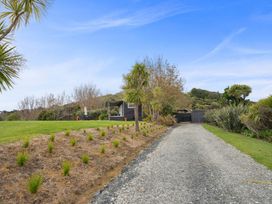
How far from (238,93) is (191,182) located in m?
34.0

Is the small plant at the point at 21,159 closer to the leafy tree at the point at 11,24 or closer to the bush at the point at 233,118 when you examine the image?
the leafy tree at the point at 11,24

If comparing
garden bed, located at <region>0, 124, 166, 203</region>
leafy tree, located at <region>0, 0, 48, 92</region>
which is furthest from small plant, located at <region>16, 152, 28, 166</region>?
leafy tree, located at <region>0, 0, 48, 92</region>

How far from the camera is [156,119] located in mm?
24281

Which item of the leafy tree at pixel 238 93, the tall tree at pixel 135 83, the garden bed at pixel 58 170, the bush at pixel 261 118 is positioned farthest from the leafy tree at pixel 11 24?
the leafy tree at pixel 238 93

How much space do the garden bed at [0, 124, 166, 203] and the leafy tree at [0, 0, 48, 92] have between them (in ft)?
6.28

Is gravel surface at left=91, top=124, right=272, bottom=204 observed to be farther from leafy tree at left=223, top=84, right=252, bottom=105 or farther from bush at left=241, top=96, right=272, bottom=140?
leafy tree at left=223, top=84, right=252, bottom=105

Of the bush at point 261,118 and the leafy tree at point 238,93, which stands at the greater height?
the leafy tree at point 238,93

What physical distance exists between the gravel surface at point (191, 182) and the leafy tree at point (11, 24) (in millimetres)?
3363

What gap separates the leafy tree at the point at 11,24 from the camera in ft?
15.3

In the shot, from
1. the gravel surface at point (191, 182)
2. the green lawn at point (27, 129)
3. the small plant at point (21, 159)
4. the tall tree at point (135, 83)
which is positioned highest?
the tall tree at point (135, 83)

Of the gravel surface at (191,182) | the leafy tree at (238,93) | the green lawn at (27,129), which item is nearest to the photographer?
the gravel surface at (191,182)

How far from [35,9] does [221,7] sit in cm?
1146

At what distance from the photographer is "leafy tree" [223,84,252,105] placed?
34656mm

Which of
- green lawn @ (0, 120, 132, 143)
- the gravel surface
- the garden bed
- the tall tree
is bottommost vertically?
the gravel surface
